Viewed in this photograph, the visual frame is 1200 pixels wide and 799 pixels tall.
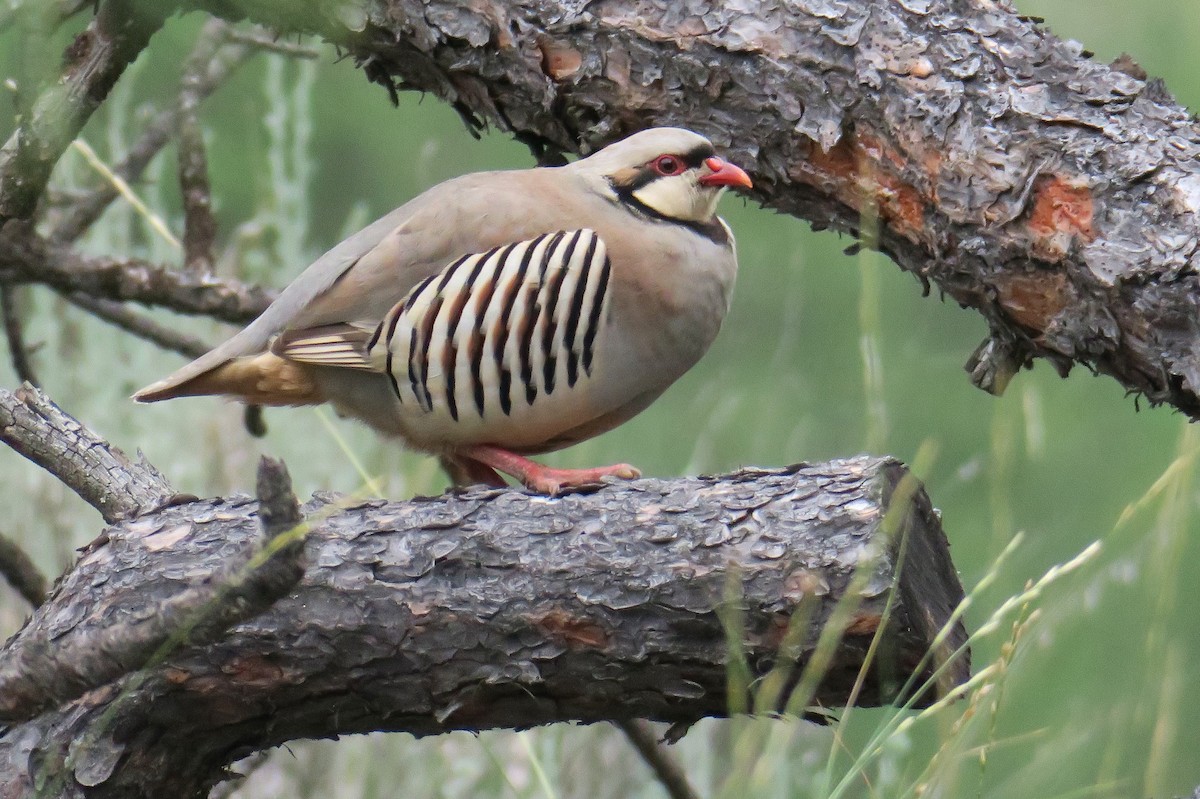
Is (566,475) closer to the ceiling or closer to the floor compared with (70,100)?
closer to the floor

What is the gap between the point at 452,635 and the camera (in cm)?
218

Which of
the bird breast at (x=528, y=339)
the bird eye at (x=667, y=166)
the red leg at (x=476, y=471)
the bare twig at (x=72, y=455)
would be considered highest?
the bare twig at (x=72, y=455)

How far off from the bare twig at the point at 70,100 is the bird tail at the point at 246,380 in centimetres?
47

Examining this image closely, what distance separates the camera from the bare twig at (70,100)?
2770 millimetres

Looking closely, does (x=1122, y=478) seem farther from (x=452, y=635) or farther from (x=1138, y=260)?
A: (x=452, y=635)

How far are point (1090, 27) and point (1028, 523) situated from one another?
2254mm

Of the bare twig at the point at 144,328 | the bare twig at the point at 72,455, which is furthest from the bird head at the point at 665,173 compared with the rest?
the bare twig at the point at 144,328

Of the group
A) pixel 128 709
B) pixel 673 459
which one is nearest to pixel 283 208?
pixel 673 459

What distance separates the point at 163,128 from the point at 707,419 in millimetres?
2479

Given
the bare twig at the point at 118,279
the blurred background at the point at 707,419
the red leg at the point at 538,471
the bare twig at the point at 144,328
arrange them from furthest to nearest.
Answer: the blurred background at the point at 707,419 < the bare twig at the point at 144,328 < the bare twig at the point at 118,279 < the red leg at the point at 538,471

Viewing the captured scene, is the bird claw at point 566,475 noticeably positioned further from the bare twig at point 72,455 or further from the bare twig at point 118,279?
the bare twig at point 118,279

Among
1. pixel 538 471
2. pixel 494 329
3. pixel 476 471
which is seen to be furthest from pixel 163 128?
pixel 538 471

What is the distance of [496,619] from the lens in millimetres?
2166

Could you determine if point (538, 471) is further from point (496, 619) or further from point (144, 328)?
point (144, 328)
